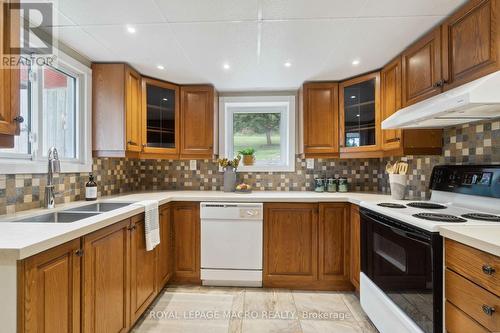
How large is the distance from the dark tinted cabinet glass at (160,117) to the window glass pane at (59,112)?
64cm

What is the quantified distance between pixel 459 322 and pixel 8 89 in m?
2.32

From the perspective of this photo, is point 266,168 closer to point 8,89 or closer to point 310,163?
point 310,163

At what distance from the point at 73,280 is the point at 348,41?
227 centimetres

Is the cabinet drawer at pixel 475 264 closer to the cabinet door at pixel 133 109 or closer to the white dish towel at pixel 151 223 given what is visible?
the white dish towel at pixel 151 223

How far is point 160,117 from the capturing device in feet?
8.69

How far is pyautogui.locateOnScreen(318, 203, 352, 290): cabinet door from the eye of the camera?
2.29 metres

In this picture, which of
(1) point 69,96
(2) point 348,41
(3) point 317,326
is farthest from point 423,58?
(1) point 69,96

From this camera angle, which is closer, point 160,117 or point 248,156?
point 160,117

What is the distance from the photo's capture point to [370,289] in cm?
179

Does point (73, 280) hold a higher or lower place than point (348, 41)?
lower

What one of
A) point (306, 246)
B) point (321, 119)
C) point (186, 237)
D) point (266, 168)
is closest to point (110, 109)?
point (186, 237)

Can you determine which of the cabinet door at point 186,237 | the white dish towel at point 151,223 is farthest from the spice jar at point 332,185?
the white dish towel at point 151,223

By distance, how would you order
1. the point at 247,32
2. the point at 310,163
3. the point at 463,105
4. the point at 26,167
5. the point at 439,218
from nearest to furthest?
the point at 463,105 → the point at 439,218 → the point at 26,167 → the point at 247,32 → the point at 310,163

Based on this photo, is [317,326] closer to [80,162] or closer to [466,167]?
[466,167]
